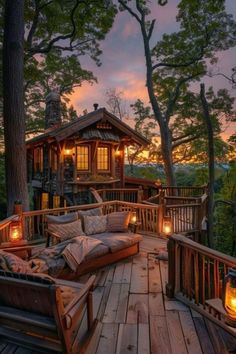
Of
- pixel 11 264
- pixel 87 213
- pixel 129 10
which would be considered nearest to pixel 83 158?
pixel 87 213

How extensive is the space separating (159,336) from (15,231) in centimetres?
350

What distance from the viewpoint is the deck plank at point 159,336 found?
108 inches

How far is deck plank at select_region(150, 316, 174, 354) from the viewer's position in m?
2.75

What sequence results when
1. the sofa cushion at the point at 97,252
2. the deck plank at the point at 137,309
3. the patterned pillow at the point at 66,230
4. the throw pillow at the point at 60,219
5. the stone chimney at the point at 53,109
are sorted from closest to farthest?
the deck plank at the point at 137,309, the sofa cushion at the point at 97,252, the patterned pillow at the point at 66,230, the throw pillow at the point at 60,219, the stone chimney at the point at 53,109

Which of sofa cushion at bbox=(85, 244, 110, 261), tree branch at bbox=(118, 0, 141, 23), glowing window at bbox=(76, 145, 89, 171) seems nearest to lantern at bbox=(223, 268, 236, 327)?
sofa cushion at bbox=(85, 244, 110, 261)

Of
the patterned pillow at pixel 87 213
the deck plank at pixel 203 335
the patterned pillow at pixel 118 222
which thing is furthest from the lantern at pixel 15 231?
the deck plank at pixel 203 335

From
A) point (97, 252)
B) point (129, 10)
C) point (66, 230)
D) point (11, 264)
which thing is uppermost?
point (129, 10)

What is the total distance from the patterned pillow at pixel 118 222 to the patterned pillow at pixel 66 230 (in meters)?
0.82

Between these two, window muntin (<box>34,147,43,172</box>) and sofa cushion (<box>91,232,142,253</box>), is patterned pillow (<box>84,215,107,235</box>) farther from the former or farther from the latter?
window muntin (<box>34,147,43,172</box>)

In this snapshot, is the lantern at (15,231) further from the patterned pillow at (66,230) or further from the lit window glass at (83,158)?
the lit window glass at (83,158)

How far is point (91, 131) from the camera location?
12102 millimetres

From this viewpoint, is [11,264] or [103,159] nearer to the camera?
[11,264]

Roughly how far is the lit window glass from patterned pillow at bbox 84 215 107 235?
673 centimetres

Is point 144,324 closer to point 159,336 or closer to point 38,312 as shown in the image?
point 159,336
